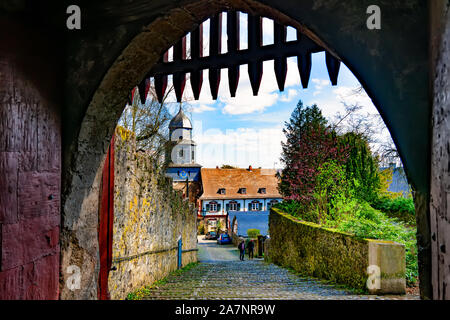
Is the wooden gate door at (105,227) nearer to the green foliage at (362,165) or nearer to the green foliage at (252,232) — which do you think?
the green foliage at (362,165)

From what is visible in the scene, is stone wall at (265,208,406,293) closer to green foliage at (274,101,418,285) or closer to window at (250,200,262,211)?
green foliage at (274,101,418,285)

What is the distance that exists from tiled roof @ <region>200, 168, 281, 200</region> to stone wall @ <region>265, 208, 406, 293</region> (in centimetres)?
3214

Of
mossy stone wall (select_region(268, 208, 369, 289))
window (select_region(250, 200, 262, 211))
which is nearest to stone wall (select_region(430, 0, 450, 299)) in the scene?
mossy stone wall (select_region(268, 208, 369, 289))

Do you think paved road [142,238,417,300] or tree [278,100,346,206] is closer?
paved road [142,238,417,300]

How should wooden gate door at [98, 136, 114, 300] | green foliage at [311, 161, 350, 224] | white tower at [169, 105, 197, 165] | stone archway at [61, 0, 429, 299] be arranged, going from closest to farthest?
stone archway at [61, 0, 429, 299], wooden gate door at [98, 136, 114, 300], green foliage at [311, 161, 350, 224], white tower at [169, 105, 197, 165]

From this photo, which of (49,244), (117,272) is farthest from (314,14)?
(117,272)

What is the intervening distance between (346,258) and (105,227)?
17.1 ft

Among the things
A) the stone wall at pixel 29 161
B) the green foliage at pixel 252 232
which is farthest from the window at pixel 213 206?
the stone wall at pixel 29 161

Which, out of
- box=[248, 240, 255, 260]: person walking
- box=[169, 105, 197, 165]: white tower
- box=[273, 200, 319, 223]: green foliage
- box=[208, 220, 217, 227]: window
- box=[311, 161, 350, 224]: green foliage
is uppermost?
box=[169, 105, 197, 165]: white tower

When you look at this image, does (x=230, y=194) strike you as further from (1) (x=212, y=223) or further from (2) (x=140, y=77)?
(2) (x=140, y=77)

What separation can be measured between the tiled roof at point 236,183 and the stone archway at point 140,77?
4140cm

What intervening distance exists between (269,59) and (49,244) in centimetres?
183

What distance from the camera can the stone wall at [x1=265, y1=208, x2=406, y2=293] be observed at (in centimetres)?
586

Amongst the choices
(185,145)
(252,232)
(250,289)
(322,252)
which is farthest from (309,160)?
(185,145)
